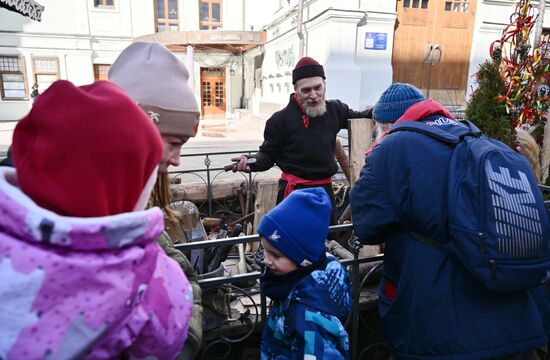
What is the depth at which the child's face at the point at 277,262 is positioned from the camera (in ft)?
4.74

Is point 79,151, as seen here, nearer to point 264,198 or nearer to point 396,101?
point 396,101

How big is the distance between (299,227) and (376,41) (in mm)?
12826

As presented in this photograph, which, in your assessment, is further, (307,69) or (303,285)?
(307,69)

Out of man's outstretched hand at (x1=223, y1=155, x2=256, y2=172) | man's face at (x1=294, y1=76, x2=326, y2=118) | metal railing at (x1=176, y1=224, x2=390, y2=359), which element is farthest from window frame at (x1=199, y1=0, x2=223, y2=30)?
metal railing at (x1=176, y1=224, x2=390, y2=359)

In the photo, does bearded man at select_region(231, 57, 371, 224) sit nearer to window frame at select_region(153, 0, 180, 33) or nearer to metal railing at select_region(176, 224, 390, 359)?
metal railing at select_region(176, 224, 390, 359)

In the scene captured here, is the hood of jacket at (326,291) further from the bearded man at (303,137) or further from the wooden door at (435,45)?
the wooden door at (435,45)

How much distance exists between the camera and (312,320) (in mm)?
1264

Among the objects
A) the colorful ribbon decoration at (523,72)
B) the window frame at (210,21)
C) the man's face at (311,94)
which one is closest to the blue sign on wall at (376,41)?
the colorful ribbon decoration at (523,72)

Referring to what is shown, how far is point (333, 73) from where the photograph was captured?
41.0 feet

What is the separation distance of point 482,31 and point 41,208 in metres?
→ 16.3

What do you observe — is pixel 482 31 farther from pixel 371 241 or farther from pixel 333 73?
pixel 371 241

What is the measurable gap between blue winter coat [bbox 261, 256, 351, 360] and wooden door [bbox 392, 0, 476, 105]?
13123 mm

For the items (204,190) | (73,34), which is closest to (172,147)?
(204,190)

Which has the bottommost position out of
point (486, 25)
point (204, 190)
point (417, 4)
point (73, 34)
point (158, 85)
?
point (204, 190)
